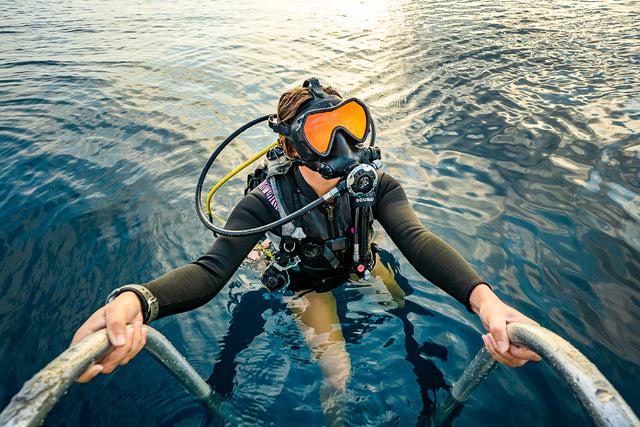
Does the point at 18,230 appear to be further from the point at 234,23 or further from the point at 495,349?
the point at 234,23

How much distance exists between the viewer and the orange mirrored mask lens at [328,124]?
218cm

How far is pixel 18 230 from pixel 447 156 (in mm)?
5070

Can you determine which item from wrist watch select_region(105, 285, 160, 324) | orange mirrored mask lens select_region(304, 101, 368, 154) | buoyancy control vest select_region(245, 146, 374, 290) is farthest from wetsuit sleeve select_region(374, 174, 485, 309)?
wrist watch select_region(105, 285, 160, 324)

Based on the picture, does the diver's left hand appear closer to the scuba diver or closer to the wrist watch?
the scuba diver

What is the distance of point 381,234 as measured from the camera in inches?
152

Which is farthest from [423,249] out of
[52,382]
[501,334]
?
[52,382]

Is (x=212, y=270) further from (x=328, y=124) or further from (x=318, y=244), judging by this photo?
(x=328, y=124)

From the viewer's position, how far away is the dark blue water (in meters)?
2.47

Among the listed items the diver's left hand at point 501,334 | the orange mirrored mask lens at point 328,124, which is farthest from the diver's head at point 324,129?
the diver's left hand at point 501,334

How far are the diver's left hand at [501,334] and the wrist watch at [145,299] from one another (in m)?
1.37

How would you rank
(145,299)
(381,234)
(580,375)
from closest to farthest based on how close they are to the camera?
1. (580,375)
2. (145,299)
3. (381,234)

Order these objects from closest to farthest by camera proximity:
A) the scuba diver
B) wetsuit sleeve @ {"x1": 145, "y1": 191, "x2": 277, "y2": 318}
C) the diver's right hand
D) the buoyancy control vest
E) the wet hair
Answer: the diver's right hand, the scuba diver, wetsuit sleeve @ {"x1": 145, "y1": 191, "x2": 277, "y2": 318}, the wet hair, the buoyancy control vest

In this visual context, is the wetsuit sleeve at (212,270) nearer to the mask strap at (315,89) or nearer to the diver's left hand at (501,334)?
the mask strap at (315,89)

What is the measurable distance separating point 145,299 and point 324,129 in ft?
4.30
